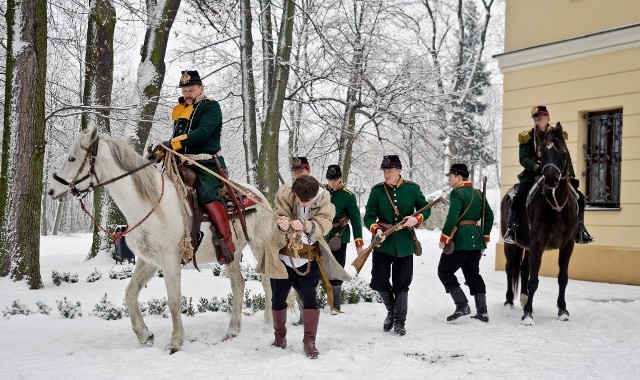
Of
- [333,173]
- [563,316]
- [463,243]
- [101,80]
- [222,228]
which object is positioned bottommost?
[563,316]

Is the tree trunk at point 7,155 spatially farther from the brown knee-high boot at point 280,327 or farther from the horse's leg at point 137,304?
the brown knee-high boot at point 280,327

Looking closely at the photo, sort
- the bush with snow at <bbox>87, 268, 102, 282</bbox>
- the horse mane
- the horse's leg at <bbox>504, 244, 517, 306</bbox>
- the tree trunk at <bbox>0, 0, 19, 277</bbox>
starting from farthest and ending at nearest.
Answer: the bush with snow at <bbox>87, 268, 102, 282</bbox> < the tree trunk at <bbox>0, 0, 19, 277</bbox> < the horse's leg at <bbox>504, 244, 517, 306</bbox> < the horse mane

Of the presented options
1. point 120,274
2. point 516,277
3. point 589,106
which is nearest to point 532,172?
point 516,277

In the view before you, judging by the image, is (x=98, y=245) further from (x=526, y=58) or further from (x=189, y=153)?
(x=526, y=58)

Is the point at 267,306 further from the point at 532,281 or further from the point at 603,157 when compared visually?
the point at 603,157

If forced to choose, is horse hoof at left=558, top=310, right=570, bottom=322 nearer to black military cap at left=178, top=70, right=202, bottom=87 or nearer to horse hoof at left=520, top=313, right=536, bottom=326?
horse hoof at left=520, top=313, right=536, bottom=326

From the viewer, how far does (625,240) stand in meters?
11.0

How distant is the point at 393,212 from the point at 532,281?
7.47ft

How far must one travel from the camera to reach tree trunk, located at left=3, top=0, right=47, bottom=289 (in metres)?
9.19

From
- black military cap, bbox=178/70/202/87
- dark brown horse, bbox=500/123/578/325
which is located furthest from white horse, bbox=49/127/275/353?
dark brown horse, bbox=500/123/578/325

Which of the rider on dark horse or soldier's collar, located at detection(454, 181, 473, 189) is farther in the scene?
the rider on dark horse

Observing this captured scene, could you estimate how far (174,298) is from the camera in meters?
5.88

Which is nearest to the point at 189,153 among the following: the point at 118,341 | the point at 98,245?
the point at 118,341

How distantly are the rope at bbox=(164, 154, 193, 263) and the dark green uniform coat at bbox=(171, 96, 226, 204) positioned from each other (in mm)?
159
